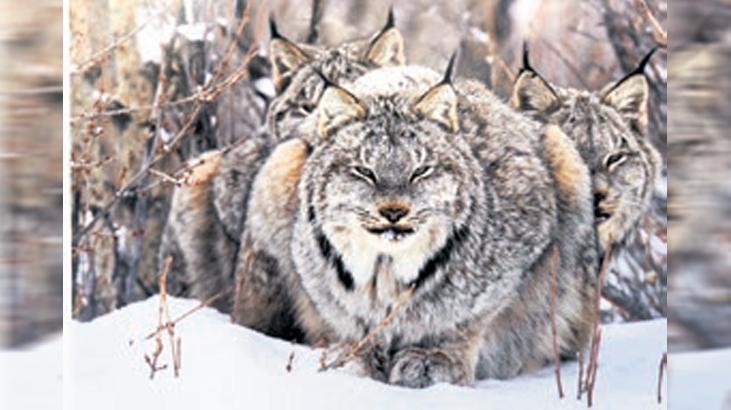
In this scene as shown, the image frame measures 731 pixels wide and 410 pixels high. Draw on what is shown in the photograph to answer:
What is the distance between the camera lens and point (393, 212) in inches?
112

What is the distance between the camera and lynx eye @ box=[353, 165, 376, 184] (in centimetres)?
288

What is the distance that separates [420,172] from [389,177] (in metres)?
0.07

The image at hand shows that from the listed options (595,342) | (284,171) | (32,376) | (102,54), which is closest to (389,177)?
(284,171)

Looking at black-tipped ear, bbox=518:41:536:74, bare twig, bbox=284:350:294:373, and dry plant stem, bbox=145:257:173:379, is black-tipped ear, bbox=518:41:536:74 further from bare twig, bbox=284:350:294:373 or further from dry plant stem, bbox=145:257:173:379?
dry plant stem, bbox=145:257:173:379

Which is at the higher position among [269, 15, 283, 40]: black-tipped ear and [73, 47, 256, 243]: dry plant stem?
[269, 15, 283, 40]: black-tipped ear

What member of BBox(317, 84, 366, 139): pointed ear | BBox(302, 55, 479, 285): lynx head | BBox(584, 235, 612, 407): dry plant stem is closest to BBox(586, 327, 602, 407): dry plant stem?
BBox(584, 235, 612, 407): dry plant stem

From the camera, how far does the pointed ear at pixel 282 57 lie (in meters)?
3.01

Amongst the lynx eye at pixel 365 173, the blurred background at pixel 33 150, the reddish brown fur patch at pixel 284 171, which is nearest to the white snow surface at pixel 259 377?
the blurred background at pixel 33 150

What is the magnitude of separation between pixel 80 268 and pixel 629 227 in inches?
55.1

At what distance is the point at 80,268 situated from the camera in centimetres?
316

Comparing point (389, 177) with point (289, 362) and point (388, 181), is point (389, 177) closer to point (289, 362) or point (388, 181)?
point (388, 181)

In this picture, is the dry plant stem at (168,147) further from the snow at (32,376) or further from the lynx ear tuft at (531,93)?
the lynx ear tuft at (531,93)

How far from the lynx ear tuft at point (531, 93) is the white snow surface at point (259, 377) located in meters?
0.56

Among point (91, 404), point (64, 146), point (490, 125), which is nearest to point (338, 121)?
point (490, 125)
